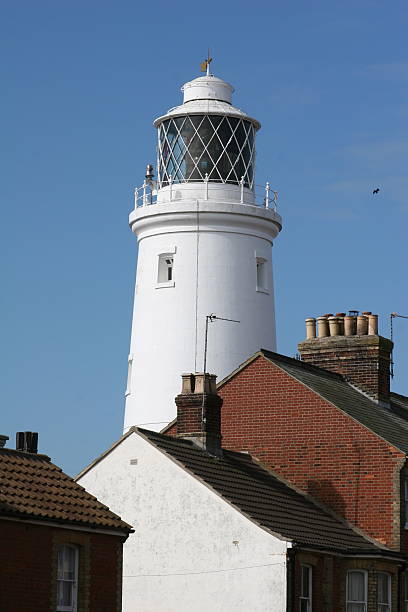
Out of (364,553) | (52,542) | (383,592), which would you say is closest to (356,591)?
(383,592)

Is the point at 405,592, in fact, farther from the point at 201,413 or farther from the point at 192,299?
the point at 192,299

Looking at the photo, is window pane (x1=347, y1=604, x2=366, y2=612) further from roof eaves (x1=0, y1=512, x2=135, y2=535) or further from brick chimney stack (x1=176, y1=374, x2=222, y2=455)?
roof eaves (x1=0, y1=512, x2=135, y2=535)

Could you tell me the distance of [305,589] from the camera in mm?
37656

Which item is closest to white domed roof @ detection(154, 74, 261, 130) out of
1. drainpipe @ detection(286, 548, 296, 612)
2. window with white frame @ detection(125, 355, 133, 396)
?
window with white frame @ detection(125, 355, 133, 396)

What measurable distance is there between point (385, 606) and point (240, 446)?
265 inches

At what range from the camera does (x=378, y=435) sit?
1641 inches

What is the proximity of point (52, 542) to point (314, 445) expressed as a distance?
12.8m

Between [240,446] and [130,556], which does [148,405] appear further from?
[130,556]

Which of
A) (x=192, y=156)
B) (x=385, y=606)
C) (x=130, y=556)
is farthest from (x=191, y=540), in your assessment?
(x=192, y=156)

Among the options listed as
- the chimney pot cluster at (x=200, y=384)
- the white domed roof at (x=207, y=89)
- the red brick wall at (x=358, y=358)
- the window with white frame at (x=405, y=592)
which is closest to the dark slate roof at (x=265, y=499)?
the window with white frame at (x=405, y=592)

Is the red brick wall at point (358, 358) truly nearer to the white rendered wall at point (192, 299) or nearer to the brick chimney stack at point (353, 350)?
the brick chimney stack at point (353, 350)

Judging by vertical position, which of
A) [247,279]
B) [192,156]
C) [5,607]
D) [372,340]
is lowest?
[5,607]

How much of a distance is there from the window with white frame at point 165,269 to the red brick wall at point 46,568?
75.7 feet

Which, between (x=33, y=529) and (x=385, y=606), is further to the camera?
(x=385, y=606)
